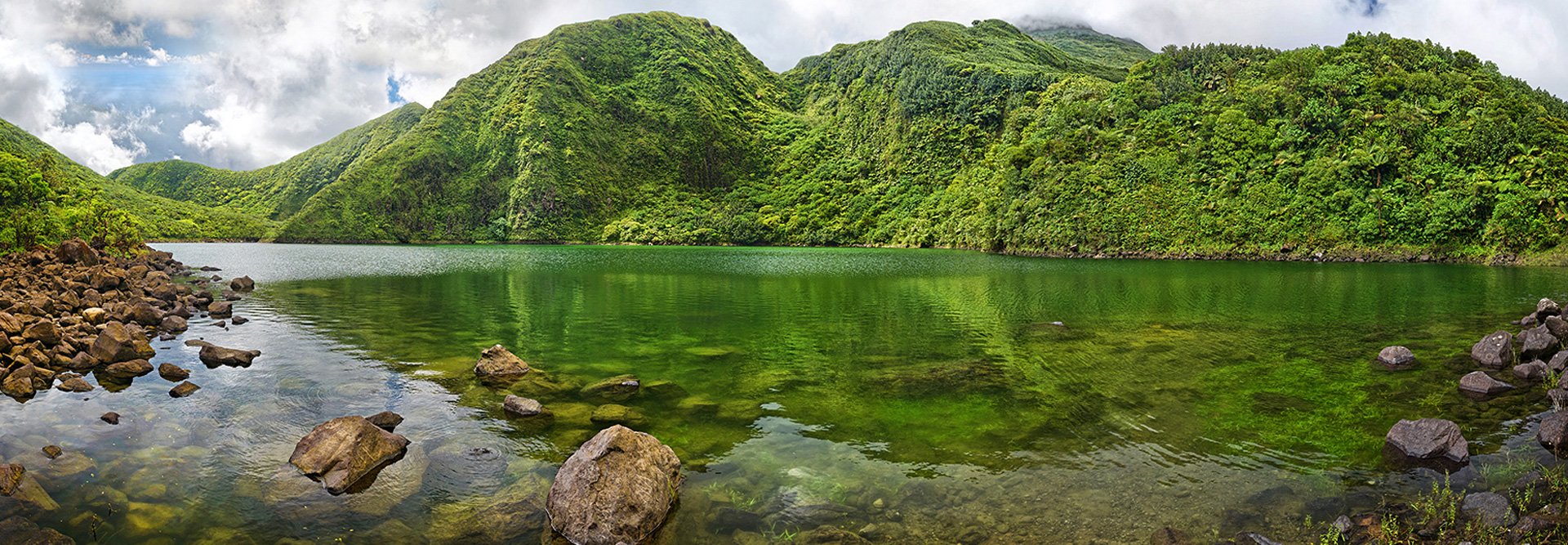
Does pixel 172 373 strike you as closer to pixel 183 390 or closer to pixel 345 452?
pixel 183 390

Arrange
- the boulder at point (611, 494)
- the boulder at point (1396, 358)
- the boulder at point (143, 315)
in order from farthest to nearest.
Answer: the boulder at point (143, 315) < the boulder at point (1396, 358) < the boulder at point (611, 494)

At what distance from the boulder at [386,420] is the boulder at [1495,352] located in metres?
28.3

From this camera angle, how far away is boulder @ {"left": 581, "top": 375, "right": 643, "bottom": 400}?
17.5m

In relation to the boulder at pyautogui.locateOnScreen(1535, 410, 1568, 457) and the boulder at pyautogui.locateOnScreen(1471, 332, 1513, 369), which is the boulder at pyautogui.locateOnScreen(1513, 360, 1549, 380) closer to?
the boulder at pyautogui.locateOnScreen(1471, 332, 1513, 369)

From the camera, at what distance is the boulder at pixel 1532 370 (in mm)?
16969

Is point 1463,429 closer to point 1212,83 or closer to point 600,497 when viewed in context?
point 600,497

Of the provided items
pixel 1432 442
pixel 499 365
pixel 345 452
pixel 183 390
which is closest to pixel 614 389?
pixel 499 365

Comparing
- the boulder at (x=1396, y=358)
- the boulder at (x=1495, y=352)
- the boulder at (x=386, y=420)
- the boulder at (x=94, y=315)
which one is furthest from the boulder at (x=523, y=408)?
the boulder at (x=1495, y=352)

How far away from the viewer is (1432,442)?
1187 cm

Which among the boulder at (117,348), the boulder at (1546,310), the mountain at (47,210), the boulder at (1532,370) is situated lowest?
the boulder at (117,348)

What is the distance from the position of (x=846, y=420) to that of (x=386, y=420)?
979 cm

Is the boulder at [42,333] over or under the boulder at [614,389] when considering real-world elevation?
over

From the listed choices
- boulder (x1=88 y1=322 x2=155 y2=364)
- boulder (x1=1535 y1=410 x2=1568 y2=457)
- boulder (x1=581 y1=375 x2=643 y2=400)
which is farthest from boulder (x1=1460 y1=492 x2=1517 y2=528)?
boulder (x1=88 y1=322 x2=155 y2=364)

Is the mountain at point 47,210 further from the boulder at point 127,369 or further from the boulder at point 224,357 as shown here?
the boulder at point 127,369
